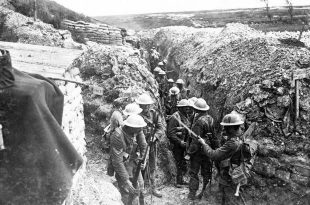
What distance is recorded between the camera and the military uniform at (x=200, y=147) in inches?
259

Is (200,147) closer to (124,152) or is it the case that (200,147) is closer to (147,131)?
(147,131)

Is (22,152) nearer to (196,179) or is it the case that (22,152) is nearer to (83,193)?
(83,193)

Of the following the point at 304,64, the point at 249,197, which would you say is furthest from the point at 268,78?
the point at 249,197

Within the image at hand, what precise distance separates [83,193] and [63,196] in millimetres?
2278

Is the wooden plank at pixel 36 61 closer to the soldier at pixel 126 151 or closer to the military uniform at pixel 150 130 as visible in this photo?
the soldier at pixel 126 151

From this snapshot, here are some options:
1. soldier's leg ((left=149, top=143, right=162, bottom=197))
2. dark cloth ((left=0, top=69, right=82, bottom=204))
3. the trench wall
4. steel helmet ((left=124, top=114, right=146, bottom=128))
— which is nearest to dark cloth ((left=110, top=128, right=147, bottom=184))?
steel helmet ((left=124, top=114, right=146, bottom=128))

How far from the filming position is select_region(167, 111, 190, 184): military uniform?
24.2 ft

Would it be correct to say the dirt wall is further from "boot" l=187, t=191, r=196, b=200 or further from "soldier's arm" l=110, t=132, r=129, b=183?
"boot" l=187, t=191, r=196, b=200

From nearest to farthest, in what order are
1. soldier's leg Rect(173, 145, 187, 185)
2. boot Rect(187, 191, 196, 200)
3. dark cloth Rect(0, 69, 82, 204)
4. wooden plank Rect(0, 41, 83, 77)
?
1. dark cloth Rect(0, 69, 82, 204)
2. wooden plank Rect(0, 41, 83, 77)
3. boot Rect(187, 191, 196, 200)
4. soldier's leg Rect(173, 145, 187, 185)

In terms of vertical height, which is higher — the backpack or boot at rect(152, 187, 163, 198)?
the backpack

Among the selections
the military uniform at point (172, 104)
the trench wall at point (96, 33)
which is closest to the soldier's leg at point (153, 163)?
the military uniform at point (172, 104)

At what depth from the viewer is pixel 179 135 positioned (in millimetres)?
A: 7484

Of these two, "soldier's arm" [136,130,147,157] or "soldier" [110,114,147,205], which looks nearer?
"soldier" [110,114,147,205]

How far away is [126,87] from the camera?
8.67m
